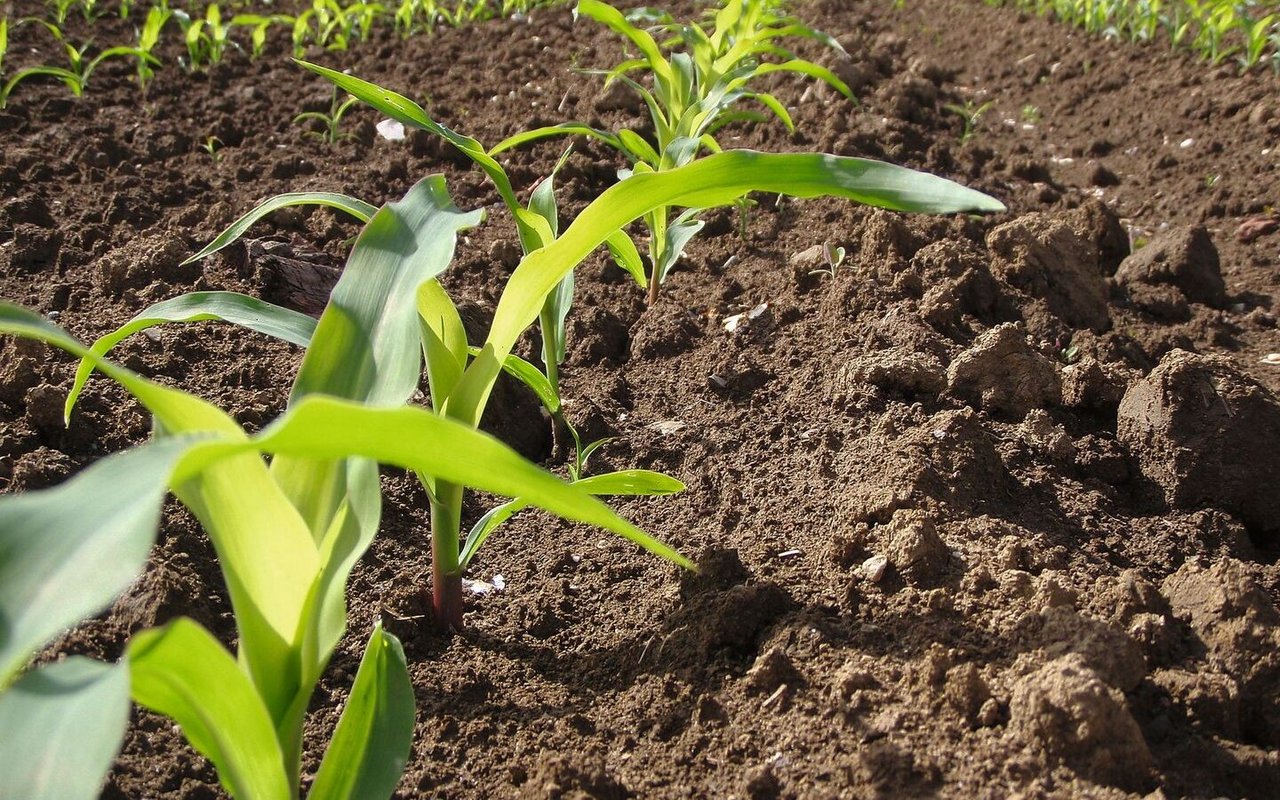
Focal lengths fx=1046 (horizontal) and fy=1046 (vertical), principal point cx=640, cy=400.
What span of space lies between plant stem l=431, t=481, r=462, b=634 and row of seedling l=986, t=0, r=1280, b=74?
169 inches

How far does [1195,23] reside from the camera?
5402 millimetres

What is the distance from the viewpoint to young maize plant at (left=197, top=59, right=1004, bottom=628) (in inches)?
50.3

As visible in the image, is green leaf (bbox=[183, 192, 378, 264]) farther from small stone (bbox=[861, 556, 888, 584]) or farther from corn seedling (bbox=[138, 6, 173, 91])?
corn seedling (bbox=[138, 6, 173, 91])

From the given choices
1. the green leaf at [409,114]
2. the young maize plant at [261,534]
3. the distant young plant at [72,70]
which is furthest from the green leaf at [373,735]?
the distant young plant at [72,70]

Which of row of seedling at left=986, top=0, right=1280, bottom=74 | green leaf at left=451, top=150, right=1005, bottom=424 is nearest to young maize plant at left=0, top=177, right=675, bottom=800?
green leaf at left=451, top=150, right=1005, bottom=424

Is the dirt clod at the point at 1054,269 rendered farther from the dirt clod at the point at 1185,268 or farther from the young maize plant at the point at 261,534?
the young maize plant at the point at 261,534

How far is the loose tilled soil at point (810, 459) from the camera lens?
1.37m

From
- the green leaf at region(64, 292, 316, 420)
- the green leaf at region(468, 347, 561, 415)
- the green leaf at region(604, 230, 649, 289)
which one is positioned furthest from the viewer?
the green leaf at region(604, 230, 649, 289)

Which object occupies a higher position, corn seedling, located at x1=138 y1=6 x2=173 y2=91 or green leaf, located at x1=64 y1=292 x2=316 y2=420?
corn seedling, located at x1=138 y1=6 x2=173 y2=91

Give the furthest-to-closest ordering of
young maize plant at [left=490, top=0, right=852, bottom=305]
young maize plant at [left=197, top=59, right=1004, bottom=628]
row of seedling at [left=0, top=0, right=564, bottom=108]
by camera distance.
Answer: row of seedling at [left=0, top=0, right=564, bottom=108] < young maize plant at [left=490, top=0, right=852, bottom=305] < young maize plant at [left=197, top=59, right=1004, bottom=628]

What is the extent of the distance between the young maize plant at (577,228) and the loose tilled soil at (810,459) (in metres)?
0.20

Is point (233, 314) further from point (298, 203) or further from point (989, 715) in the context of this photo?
point (989, 715)

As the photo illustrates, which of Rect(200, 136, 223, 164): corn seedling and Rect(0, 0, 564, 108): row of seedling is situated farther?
Rect(0, 0, 564, 108): row of seedling

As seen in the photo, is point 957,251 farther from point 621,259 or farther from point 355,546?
point 355,546
